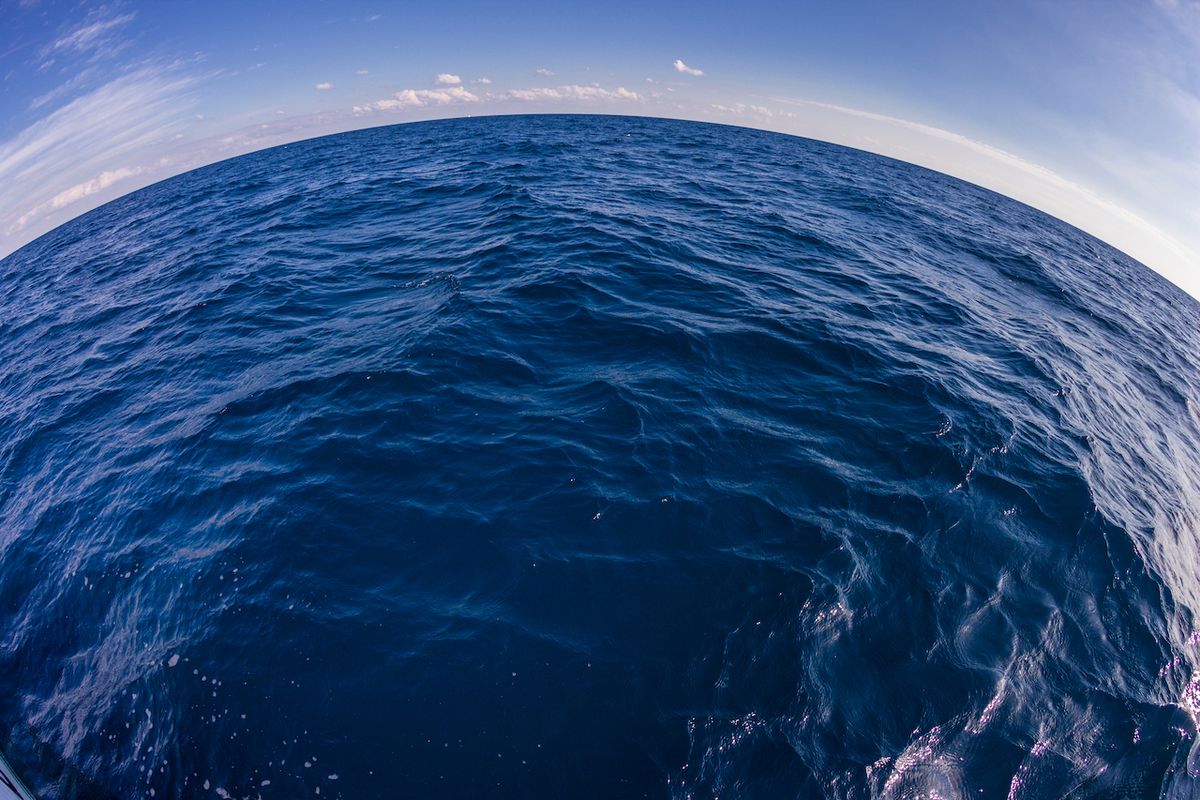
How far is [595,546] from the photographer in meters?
6.56

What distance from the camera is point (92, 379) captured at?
42.4 ft

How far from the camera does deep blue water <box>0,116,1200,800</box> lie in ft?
15.7

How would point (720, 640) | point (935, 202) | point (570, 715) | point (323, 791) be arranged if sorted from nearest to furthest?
point (323, 791) < point (570, 715) < point (720, 640) < point (935, 202)

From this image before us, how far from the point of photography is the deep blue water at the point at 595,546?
4797 mm

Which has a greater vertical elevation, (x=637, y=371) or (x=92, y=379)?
(x=637, y=371)

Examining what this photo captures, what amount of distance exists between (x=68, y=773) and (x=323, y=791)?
132 inches

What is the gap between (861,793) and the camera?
14.4ft

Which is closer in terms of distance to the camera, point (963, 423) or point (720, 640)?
point (720, 640)

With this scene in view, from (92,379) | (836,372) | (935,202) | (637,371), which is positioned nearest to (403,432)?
→ (637,371)

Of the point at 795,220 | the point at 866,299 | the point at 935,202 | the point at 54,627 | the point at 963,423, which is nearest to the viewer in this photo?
the point at 54,627

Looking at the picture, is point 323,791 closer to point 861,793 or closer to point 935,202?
point 861,793

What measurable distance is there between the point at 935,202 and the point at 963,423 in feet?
137

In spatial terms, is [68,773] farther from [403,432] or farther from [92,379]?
[92,379]

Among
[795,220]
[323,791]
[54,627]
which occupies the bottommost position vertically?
[54,627]
